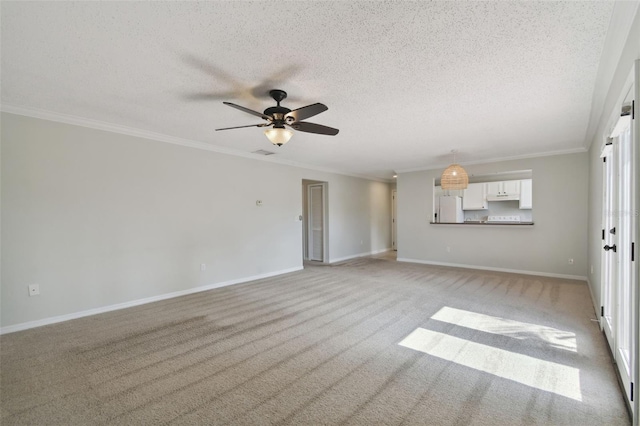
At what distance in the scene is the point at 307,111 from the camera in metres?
2.49

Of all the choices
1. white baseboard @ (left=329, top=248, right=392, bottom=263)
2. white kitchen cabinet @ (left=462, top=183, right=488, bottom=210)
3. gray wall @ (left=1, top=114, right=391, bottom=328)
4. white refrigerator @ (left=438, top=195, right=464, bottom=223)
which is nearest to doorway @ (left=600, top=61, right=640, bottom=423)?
white refrigerator @ (left=438, top=195, right=464, bottom=223)

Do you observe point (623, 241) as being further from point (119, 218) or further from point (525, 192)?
point (525, 192)

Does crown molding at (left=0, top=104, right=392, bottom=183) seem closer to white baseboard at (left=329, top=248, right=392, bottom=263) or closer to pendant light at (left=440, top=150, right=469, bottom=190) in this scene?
white baseboard at (left=329, top=248, right=392, bottom=263)

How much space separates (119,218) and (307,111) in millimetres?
3109

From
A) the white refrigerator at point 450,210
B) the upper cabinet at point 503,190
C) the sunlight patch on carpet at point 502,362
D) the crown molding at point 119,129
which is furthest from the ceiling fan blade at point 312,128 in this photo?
the upper cabinet at point 503,190

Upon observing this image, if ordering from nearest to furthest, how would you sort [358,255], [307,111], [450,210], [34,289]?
[307,111] → [34,289] → [450,210] → [358,255]

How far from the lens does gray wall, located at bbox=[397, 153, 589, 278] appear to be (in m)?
5.22

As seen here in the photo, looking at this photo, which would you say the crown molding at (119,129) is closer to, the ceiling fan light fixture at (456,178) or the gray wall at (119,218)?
the gray wall at (119,218)

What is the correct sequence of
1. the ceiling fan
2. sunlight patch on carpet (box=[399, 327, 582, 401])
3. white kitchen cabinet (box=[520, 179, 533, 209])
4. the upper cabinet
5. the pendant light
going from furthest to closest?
1. the upper cabinet
2. white kitchen cabinet (box=[520, 179, 533, 209])
3. the pendant light
4. the ceiling fan
5. sunlight patch on carpet (box=[399, 327, 582, 401])

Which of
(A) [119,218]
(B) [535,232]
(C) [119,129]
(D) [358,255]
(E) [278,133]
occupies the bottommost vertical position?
(D) [358,255]

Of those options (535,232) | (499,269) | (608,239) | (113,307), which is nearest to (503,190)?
(535,232)

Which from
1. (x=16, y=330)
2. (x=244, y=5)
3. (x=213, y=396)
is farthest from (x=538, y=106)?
(x=16, y=330)

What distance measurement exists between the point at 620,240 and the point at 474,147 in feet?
10.1

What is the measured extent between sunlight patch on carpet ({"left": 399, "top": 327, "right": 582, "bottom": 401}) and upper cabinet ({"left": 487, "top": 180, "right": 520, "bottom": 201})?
6.03 m
